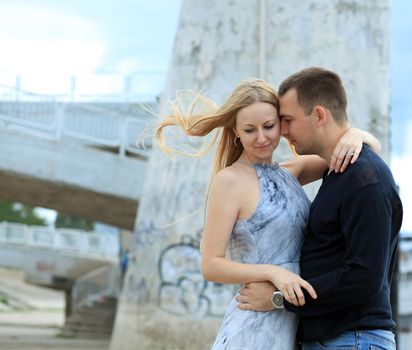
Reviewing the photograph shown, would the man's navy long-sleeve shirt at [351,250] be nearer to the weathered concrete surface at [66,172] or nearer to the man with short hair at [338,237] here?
the man with short hair at [338,237]

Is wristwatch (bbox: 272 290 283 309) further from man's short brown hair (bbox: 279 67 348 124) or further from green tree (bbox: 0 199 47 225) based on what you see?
green tree (bbox: 0 199 47 225)

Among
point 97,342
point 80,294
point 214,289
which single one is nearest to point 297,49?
point 214,289

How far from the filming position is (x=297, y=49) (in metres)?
12.4

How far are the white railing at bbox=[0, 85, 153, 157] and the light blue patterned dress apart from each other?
14.5m

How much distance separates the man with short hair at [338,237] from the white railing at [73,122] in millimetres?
14554

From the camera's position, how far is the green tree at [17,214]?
72688 mm

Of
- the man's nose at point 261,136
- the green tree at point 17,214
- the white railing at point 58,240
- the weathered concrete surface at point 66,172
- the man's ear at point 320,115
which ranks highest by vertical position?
the man's ear at point 320,115

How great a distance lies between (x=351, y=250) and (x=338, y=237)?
0.13 meters

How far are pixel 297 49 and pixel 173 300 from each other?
13.3 feet

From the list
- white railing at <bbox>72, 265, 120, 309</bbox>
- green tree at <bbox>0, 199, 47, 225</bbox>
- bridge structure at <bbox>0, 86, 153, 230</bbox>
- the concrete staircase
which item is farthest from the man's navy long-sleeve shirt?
green tree at <bbox>0, 199, 47, 225</bbox>

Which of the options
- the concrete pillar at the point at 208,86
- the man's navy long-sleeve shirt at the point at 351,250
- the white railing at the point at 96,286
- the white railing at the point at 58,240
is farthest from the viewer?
the white railing at the point at 58,240

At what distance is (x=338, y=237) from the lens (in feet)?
11.9

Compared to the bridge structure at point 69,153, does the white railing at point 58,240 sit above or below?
below

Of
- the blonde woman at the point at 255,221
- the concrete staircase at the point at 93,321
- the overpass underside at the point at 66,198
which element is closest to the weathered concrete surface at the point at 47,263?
the concrete staircase at the point at 93,321
